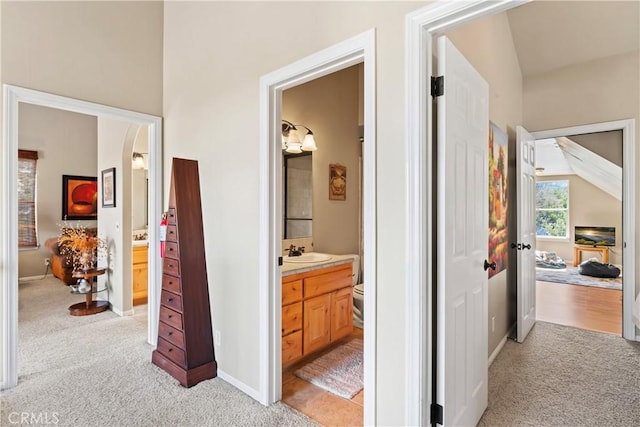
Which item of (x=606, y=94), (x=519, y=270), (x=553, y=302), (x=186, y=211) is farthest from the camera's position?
(x=553, y=302)

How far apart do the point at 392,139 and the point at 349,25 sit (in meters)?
0.68

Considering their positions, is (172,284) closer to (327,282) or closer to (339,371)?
(327,282)

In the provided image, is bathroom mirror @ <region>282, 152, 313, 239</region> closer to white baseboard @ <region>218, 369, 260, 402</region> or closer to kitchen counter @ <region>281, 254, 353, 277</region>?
kitchen counter @ <region>281, 254, 353, 277</region>

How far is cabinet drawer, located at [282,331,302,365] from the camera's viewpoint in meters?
2.51

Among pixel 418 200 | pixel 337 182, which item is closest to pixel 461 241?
pixel 418 200

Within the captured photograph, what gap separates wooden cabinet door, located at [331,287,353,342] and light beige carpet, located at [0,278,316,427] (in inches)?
38.5

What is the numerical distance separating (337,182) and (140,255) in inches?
107

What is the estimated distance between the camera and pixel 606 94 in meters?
3.47

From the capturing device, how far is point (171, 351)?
2.51 meters

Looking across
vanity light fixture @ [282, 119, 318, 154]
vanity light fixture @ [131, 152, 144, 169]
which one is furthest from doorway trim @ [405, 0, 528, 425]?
vanity light fixture @ [131, 152, 144, 169]

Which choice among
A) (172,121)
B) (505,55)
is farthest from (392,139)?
(505,55)

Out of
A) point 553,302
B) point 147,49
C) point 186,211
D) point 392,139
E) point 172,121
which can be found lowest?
point 553,302

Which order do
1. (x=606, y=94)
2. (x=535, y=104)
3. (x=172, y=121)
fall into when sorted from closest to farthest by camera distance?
(x=172, y=121)
(x=606, y=94)
(x=535, y=104)

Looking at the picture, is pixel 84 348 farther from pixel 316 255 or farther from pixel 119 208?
pixel 316 255
